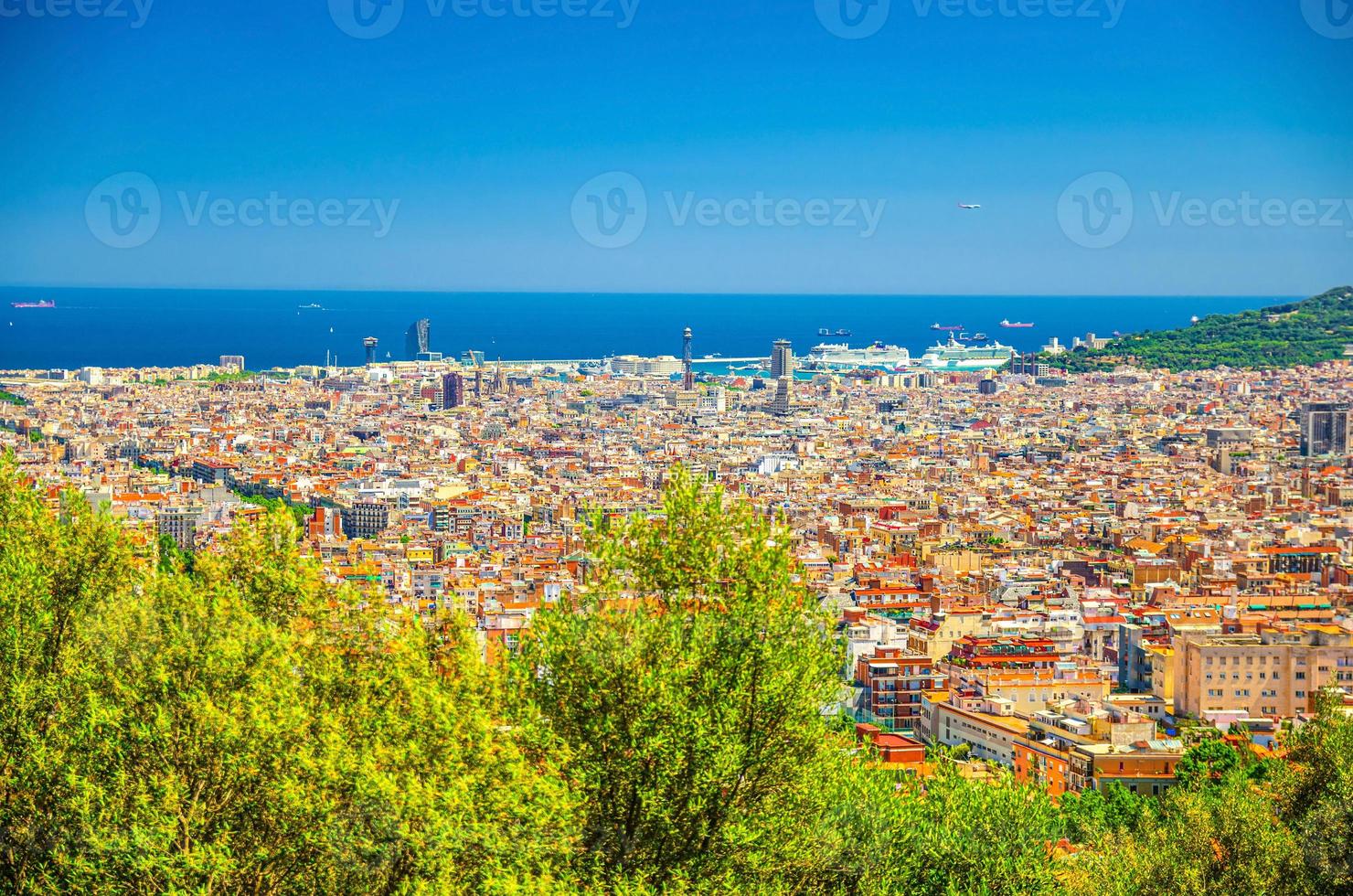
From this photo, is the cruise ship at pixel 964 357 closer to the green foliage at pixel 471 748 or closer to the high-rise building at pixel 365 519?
the high-rise building at pixel 365 519

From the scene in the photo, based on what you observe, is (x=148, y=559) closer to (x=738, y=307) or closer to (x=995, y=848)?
(x=995, y=848)

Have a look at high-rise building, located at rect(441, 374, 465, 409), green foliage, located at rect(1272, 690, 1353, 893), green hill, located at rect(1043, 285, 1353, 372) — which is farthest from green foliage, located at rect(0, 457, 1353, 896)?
high-rise building, located at rect(441, 374, 465, 409)

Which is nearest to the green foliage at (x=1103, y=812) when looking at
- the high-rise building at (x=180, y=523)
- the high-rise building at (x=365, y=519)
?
the high-rise building at (x=180, y=523)

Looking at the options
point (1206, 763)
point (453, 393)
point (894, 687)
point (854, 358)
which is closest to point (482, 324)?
point (854, 358)

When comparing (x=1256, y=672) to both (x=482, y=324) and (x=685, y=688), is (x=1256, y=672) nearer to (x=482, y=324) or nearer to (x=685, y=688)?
(x=685, y=688)

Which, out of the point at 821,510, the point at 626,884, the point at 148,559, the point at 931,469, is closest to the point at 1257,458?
the point at 931,469

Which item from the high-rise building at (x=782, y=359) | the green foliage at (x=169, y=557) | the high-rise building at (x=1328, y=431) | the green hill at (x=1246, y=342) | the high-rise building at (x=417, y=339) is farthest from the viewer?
the high-rise building at (x=417, y=339)

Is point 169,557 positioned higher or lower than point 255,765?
higher
